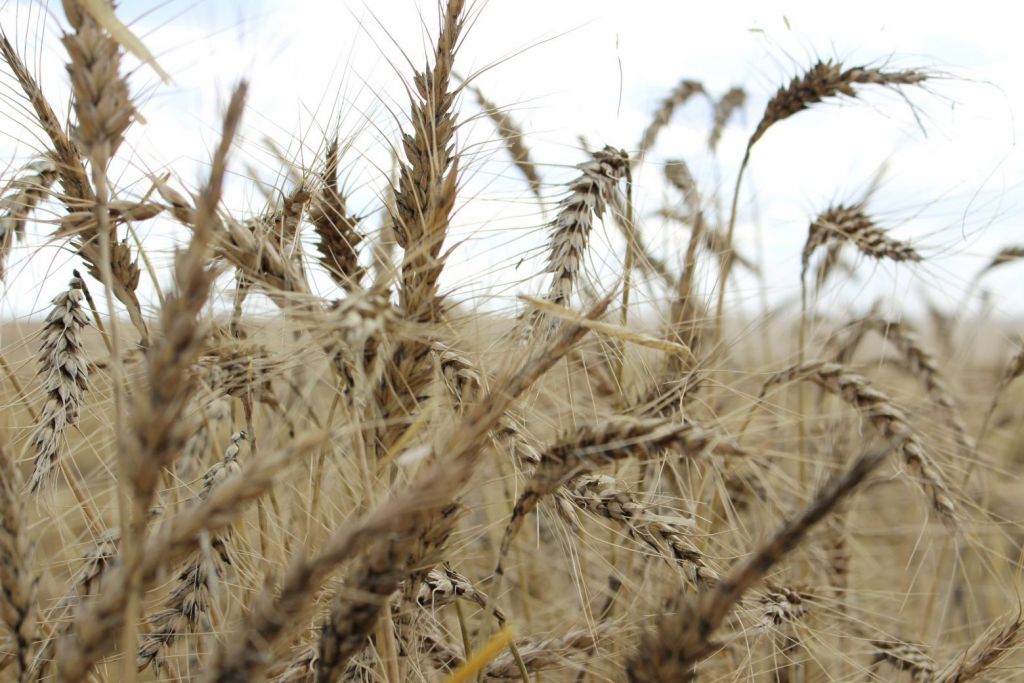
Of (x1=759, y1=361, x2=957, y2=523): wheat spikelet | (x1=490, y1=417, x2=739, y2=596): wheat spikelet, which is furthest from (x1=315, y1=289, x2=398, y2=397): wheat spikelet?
(x1=759, y1=361, x2=957, y2=523): wheat spikelet

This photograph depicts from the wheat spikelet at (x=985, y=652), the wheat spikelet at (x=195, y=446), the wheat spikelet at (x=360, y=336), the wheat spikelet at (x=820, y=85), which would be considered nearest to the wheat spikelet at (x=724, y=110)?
the wheat spikelet at (x=820, y=85)

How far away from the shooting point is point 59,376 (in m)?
1.25

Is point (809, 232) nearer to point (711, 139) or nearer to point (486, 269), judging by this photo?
point (711, 139)

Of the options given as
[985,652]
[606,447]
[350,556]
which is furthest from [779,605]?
[350,556]

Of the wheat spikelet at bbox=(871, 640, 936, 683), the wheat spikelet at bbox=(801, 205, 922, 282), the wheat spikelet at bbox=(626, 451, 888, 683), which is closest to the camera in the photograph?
the wheat spikelet at bbox=(626, 451, 888, 683)

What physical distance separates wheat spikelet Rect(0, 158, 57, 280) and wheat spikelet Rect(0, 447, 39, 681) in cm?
60

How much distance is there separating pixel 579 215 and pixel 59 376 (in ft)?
2.95

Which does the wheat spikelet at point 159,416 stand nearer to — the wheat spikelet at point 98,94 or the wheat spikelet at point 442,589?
the wheat spikelet at point 98,94

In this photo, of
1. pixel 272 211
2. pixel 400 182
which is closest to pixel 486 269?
pixel 400 182

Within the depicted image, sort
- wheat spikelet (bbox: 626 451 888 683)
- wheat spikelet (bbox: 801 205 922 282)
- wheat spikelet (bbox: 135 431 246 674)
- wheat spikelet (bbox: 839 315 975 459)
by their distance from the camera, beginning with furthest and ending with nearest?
1. wheat spikelet (bbox: 839 315 975 459)
2. wheat spikelet (bbox: 801 205 922 282)
3. wheat spikelet (bbox: 135 431 246 674)
4. wheat spikelet (bbox: 626 451 888 683)

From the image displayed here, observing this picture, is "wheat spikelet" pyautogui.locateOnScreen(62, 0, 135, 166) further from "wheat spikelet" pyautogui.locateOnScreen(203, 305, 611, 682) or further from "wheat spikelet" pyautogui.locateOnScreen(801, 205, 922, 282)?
"wheat spikelet" pyautogui.locateOnScreen(801, 205, 922, 282)

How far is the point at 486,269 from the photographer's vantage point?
1.26 metres

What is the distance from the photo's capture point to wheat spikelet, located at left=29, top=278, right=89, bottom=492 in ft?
3.92

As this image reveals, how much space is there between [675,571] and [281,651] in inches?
23.5
